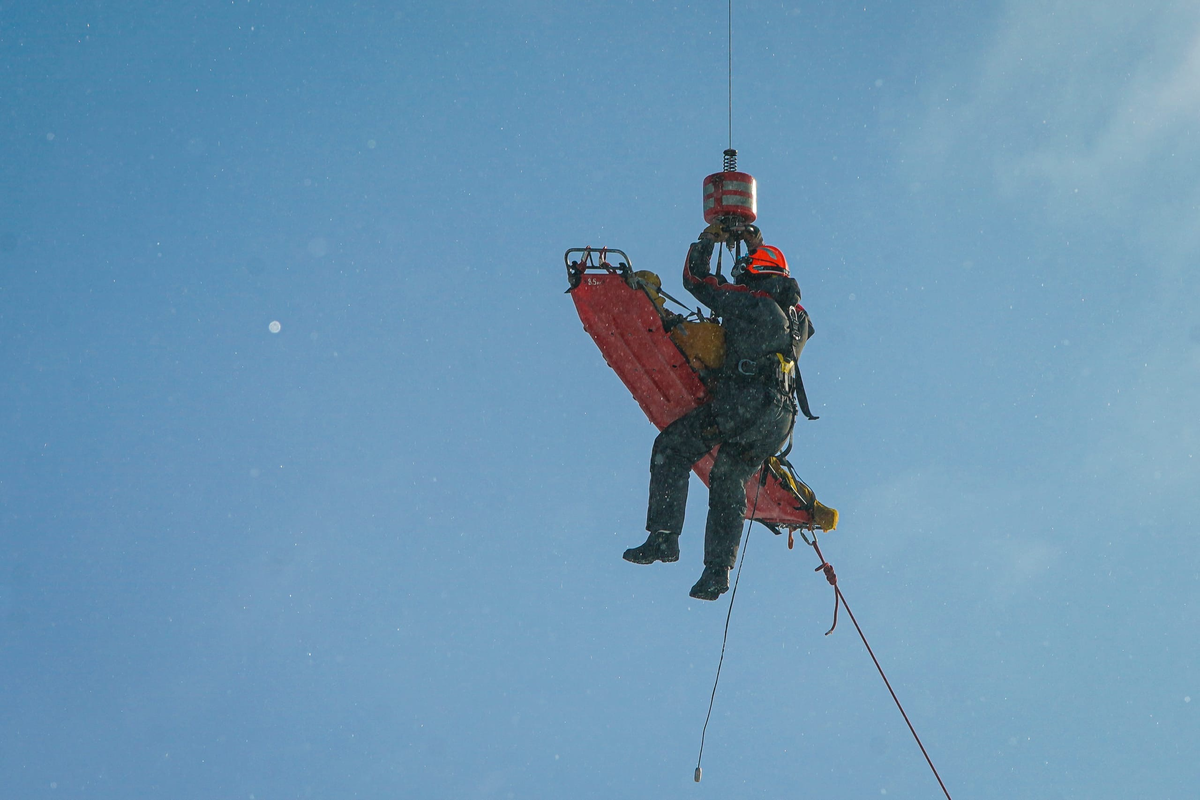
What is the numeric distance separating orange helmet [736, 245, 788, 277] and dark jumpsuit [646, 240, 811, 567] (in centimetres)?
10

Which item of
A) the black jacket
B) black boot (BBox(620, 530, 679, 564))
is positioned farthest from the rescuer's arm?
black boot (BBox(620, 530, 679, 564))

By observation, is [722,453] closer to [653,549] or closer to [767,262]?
[653,549]

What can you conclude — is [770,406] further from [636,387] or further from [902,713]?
[902,713]

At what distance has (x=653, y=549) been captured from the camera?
40.9ft

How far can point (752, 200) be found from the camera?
42.4 ft

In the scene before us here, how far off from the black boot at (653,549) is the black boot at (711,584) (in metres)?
0.42

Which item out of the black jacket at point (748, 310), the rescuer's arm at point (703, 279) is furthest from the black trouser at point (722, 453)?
the rescuer's arm at point (703, 279)

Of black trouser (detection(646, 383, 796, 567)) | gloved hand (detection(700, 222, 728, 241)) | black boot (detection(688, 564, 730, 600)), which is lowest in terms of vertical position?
black boot (detection(688, 564, 730, 600))

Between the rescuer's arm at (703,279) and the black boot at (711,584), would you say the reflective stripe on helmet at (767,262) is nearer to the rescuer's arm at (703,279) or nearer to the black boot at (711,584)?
the rescuer's arm at (703,279)

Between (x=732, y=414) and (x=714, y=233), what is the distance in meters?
1.83

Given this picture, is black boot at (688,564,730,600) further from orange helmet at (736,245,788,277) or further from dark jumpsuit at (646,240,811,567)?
orange helmet at (736,245,788,277)

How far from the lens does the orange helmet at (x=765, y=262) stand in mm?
12789

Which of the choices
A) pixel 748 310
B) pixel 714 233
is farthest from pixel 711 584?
pixel 714 233

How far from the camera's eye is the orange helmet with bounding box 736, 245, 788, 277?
504 inches
